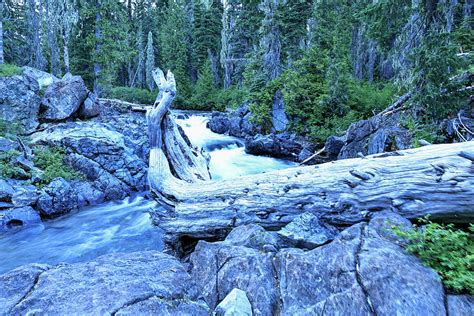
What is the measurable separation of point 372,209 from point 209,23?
4407cm

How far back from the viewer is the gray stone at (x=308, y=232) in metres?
3.92

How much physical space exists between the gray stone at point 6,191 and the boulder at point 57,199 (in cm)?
80

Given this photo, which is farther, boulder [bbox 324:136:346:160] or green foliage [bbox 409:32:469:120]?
boulder [bbox 324:136:346:160]

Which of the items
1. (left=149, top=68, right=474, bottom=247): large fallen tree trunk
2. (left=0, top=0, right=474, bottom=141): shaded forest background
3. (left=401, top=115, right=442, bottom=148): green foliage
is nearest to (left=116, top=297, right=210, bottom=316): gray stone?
(left=149, top=68, right=474, bottom=247): large fallen tree trunk

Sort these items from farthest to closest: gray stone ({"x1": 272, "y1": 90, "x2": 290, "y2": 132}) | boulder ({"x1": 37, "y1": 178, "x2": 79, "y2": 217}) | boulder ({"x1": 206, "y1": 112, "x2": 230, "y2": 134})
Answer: boulder ({"x1": 206, "y1": 112, "x2": 230, "y2": 134}) → gray stone ({"x1": 272, "y1": 90, "x2": 290, "y2": 132}) → boulder ({"x1": 37, "y1": 178, "x2": 79, "y2": 217})

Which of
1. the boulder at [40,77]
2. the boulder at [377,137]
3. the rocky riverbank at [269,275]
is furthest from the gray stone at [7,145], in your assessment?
the boulder at [377,137]

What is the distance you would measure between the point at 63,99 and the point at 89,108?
1.22 meters

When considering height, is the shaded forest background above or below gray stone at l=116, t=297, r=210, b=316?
above

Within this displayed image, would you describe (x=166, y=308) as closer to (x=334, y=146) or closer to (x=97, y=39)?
(x=334, y=146)

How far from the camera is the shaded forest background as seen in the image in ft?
25.9

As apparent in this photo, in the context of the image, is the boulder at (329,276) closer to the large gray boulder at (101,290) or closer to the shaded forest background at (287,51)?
the large gray boulder at (101,290)

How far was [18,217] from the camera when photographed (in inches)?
350

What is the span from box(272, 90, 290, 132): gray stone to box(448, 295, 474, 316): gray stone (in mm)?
15892

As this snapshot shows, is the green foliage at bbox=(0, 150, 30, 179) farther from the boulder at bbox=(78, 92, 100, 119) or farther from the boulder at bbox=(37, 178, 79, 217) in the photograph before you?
the boulder at bbox=(78, 92, 100, 119)
